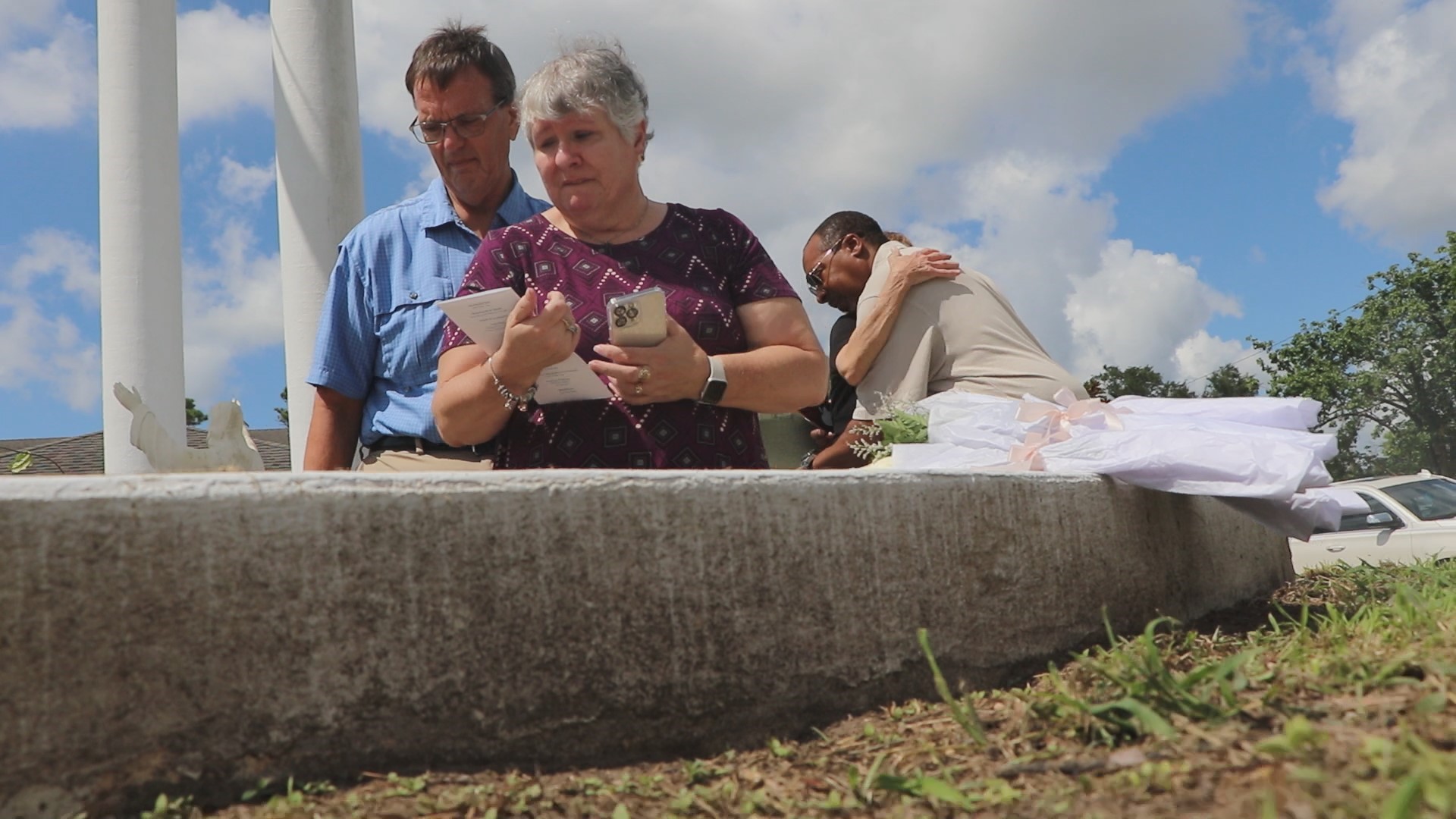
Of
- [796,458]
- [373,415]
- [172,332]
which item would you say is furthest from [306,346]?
[373,415]

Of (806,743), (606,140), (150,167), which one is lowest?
(806,743)

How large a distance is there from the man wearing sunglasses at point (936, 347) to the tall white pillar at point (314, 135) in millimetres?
4231

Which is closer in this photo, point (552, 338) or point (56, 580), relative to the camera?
point (56, 580)

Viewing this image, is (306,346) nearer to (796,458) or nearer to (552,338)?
(796,458)

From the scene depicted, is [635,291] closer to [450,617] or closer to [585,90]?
[585,90]

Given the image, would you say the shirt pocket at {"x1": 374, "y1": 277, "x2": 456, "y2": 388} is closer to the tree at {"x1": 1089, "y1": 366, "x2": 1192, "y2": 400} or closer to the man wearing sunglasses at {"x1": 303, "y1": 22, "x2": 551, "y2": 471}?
the man wearing sunglasses at {"x1": 303, "y1": 22, "x2": 551, "y2": 471}

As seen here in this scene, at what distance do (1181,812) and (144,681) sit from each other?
1453 mm

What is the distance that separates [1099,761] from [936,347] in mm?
2464

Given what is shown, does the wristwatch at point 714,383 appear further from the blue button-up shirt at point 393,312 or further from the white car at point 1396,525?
the white car at point 1396,525

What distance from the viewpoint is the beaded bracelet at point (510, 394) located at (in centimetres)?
268

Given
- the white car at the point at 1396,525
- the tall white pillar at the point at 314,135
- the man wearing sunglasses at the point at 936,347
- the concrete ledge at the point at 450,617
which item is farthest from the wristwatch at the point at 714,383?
the white car at the point at 1396,525

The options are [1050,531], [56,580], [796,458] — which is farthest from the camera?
[796,458]

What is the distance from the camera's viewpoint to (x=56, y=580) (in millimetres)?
1747

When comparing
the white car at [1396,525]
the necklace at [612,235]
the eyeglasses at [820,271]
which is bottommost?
the white car at [1396,525]
